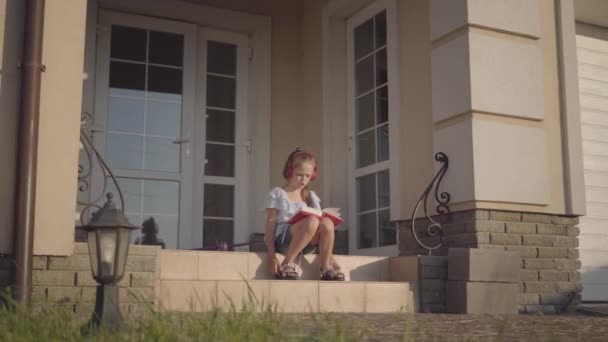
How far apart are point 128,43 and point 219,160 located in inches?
54.3

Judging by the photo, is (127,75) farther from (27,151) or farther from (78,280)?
(78,280)

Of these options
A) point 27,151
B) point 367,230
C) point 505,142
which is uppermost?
point 505,142

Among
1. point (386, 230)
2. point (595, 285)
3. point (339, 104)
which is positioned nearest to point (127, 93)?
point (339, 104)

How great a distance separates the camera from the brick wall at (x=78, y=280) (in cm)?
416

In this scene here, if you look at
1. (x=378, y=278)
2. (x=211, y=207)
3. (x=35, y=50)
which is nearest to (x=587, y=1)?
(x=378, y=278)

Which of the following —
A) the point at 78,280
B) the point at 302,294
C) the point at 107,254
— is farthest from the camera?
the point at 302,294

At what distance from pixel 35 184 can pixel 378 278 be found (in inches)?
99.1

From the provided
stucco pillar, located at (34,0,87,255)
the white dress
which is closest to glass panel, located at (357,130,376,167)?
the white dress

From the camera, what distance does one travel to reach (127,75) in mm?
7441

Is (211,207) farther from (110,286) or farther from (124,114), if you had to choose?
(110,286)

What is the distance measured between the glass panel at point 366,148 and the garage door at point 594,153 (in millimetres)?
1899

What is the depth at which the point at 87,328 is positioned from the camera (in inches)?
120

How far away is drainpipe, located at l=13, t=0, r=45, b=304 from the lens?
13.3ft

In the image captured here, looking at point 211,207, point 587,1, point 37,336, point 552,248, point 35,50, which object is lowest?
point 37,336
